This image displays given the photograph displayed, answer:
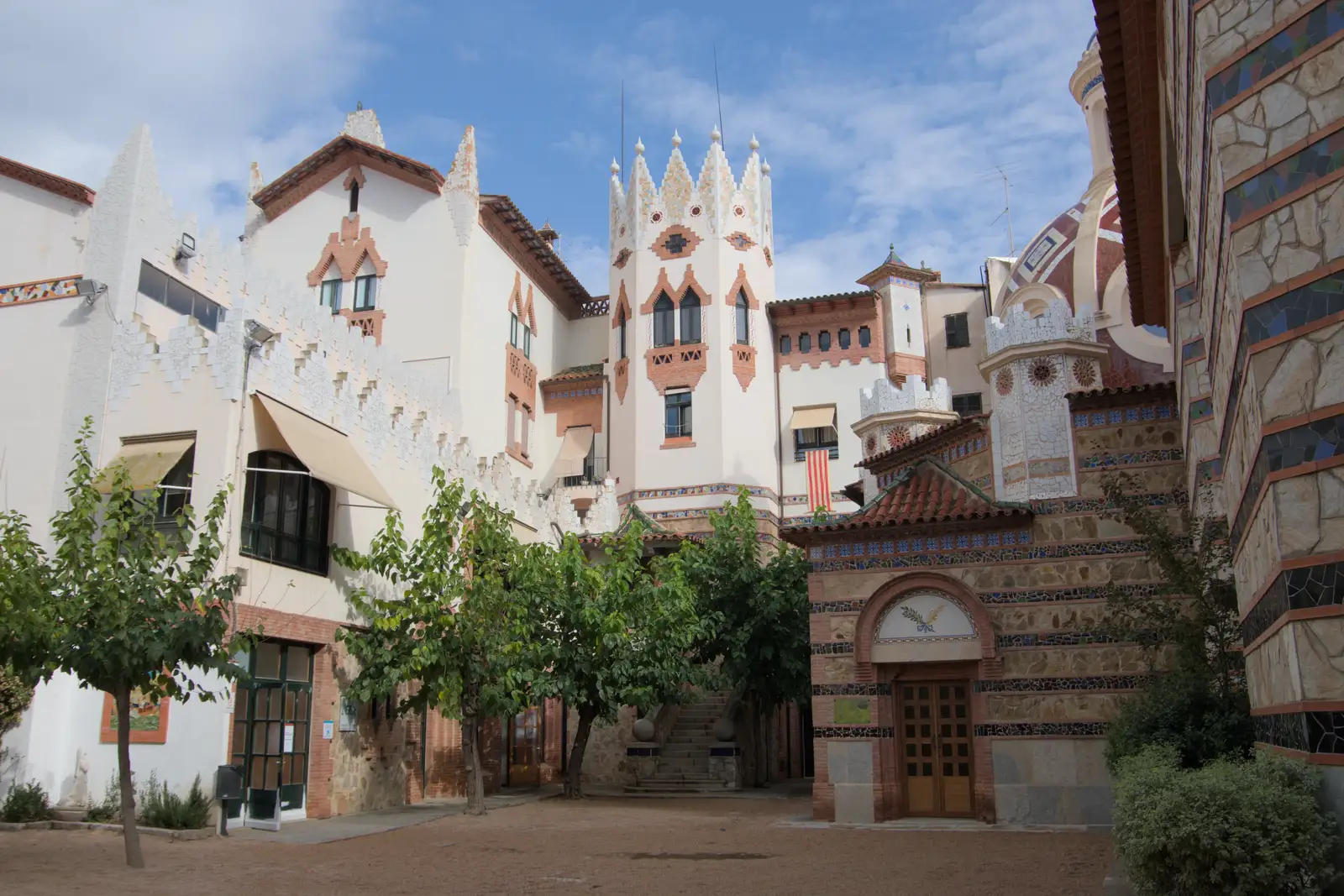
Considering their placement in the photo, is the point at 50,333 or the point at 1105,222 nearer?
the point at 50,333

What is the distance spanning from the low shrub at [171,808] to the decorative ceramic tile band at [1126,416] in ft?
43.5

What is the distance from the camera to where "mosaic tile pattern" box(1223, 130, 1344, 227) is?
652 cm

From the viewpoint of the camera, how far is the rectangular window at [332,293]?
3256 cm

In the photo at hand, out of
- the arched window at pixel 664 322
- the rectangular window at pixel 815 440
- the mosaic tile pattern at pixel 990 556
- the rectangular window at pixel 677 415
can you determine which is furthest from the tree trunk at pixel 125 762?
the rectangular window at pixel 815 440

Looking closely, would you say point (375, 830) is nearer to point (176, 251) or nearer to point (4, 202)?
point (176, 251)

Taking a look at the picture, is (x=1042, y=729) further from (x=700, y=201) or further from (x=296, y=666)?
(x=700, y=201)

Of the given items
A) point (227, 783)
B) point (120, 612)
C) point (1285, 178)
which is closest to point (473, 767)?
point (227, 783)

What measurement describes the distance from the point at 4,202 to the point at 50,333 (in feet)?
8.53

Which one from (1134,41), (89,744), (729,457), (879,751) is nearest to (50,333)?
(89,744)

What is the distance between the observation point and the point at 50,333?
56.3 ft

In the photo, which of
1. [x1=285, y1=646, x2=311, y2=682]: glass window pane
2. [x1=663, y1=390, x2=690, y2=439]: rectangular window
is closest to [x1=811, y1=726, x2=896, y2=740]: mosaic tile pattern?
[x1=285, y1=646, x2=311, y2=682]: glass window pane

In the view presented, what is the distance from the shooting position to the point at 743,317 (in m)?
34.4

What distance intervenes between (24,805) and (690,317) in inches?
909

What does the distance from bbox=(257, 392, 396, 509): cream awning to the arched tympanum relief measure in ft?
26.9
